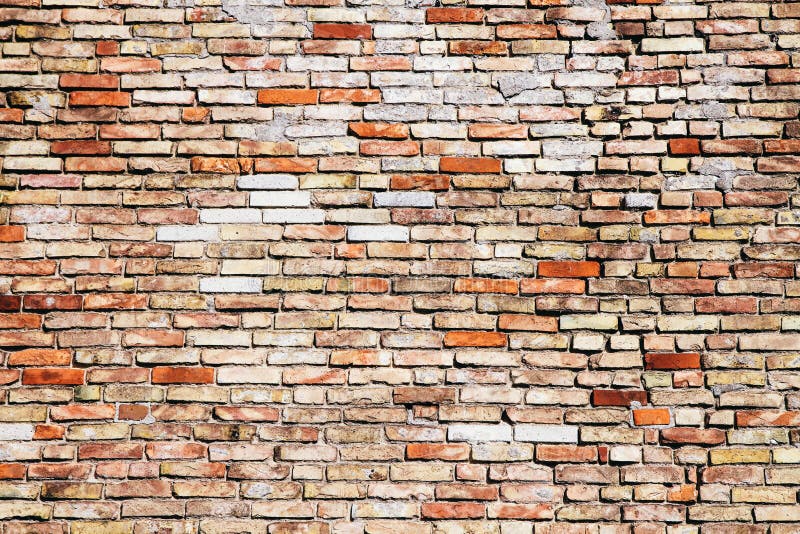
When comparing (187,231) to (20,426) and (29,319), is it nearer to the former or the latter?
(29,319)

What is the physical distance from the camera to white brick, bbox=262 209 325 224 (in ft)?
8.95

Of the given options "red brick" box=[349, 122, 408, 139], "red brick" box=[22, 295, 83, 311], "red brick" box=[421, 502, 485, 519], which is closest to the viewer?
"red brick" box=[421, 502, 485, 519]

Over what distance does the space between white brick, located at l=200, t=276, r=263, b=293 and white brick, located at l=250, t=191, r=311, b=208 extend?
1.06 ft

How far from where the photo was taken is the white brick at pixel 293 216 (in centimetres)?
273

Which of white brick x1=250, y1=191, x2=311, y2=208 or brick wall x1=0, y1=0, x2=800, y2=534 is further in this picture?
white brick x1=250, y1=191, x2=311, y2=208

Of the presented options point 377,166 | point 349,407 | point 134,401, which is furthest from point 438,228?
point 134,401

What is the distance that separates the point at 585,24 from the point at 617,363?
4.71 feet

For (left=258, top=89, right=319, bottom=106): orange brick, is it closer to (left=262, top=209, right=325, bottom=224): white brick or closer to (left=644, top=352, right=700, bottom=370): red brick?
(left=262, top=209, right=325, bottom=224): white brick

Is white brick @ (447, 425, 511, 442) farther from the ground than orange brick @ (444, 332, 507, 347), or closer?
closer

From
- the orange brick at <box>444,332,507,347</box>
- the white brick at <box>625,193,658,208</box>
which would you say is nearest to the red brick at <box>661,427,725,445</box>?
the orange brick at <box>444,332,507,347</box>

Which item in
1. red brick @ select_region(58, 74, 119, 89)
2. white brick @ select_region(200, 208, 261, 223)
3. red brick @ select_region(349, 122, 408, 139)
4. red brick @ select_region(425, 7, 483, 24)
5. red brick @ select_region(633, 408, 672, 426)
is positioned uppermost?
red brick @ select_region(425, 7, 483, 24)

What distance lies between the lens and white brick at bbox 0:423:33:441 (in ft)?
8.50

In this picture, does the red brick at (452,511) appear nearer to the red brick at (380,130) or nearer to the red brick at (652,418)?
the red brick at (652,418)

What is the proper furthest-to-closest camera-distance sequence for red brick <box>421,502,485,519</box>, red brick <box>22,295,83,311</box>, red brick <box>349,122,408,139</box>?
1. red brick <box>349,122,408,139</box>
2. red brick <box>22,295,83,311</box>
3. red brick <box>421,502,485,519</box>
